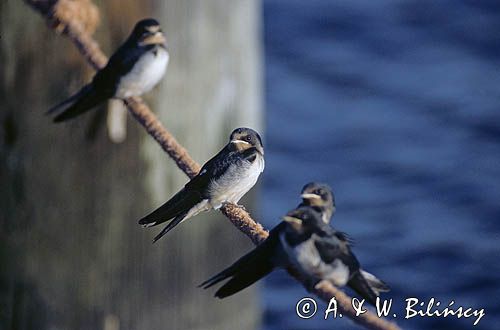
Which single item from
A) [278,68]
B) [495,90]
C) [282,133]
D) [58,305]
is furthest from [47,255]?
[278,68]

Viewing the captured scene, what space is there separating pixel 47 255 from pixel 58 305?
0.27ft

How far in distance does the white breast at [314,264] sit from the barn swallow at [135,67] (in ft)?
0.94

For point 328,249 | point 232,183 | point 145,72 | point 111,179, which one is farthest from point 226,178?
point 111,179

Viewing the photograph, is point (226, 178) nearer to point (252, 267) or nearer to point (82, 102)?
point (252, 267)

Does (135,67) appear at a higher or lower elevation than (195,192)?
higher

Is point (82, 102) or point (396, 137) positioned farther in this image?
point (396, 137)

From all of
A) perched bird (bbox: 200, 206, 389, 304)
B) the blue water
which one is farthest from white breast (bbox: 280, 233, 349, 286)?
the blue water

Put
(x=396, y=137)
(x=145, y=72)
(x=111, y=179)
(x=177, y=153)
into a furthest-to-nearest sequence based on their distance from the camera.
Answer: (x=396, y=137)
(x=111, y=179)
(x=145, y=72)
(x=177, y=153)

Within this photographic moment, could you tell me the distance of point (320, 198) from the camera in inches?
30.8

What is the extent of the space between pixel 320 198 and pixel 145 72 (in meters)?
0.28

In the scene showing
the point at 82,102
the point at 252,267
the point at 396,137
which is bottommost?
the point at 252,267

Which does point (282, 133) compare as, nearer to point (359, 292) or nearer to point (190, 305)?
point (190, 305)

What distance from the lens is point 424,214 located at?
2.26 meters

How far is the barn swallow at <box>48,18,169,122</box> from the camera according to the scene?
3.22 feet
